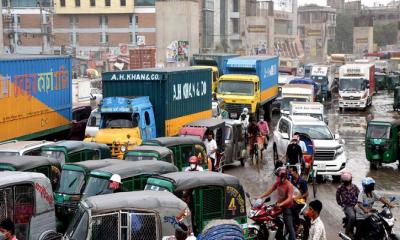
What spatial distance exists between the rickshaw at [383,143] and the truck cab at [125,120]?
7458 millimetres

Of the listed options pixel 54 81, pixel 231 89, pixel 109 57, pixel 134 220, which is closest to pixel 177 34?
pixel 109 57

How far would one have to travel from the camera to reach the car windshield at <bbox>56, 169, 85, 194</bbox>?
13432 mm

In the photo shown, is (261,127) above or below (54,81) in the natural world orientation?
below

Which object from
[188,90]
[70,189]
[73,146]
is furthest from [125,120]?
[70,189]

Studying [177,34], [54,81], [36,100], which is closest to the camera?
[36,100]

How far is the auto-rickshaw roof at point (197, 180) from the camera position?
1142 cm

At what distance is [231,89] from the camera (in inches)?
1369

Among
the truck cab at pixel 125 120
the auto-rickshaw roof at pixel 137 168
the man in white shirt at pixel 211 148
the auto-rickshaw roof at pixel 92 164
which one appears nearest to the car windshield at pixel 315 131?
the man in white shirt at pixel 211 148

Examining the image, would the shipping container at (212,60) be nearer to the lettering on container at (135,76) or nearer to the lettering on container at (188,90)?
the lettering on container at (188,90)

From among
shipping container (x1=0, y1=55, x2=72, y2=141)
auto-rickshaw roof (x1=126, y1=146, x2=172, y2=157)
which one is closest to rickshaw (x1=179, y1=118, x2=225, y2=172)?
auto-rickshaw roof (x1=126, y1=146, x2=172, y2=157)

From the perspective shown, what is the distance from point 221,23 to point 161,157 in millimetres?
101401

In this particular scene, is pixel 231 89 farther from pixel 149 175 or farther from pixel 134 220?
pixel 134 220

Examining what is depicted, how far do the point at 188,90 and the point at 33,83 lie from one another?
18.9 feet

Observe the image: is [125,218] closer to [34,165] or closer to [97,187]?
[97,187]
